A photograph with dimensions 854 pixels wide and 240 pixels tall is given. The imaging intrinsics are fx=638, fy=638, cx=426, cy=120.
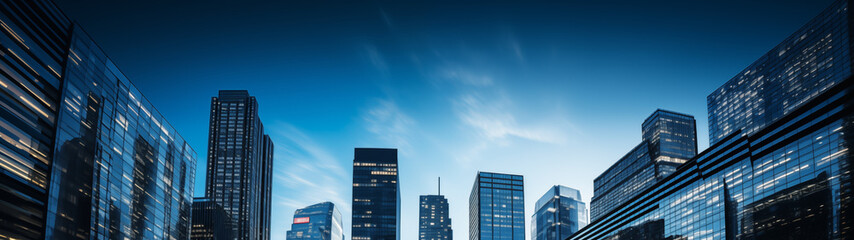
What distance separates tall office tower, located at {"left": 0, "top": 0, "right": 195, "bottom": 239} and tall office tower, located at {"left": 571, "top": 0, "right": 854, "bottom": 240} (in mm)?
96426

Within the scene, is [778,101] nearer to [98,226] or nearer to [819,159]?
[819,159]

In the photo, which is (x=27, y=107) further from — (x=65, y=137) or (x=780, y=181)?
(x=780, y=181)

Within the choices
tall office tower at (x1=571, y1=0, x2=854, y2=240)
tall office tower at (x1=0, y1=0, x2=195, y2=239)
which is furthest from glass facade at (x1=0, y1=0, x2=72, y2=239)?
tall office tower at (x1=571, y1=0, x2=854, y2=240)

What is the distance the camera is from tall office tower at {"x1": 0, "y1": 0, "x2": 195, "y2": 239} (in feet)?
231

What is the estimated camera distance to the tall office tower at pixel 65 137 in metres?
70.4

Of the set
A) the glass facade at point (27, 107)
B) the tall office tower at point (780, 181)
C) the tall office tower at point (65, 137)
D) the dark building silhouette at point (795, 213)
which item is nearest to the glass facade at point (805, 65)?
the tall office tower at point (780, 181)

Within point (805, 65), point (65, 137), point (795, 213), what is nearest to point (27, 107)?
point (65, 137)

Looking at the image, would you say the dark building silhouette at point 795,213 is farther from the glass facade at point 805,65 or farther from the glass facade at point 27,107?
the glass facade at point 27,107

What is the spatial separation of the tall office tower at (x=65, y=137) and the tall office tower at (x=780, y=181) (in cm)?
9643

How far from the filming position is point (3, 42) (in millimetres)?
69125

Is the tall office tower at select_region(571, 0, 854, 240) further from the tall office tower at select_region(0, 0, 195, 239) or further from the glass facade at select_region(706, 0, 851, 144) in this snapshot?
the tall office tower at select_region(0, 0, 195, 239)

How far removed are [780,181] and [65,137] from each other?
98285mm

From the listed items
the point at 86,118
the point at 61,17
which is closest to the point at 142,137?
the point at 86,118

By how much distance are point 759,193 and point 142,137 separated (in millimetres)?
97623
